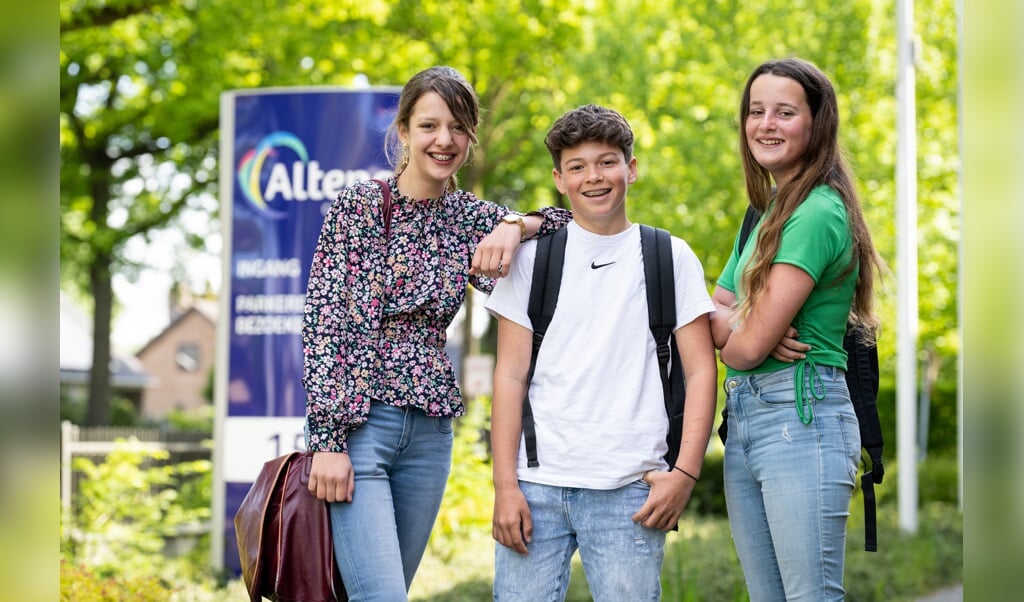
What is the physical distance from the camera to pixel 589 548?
322cm

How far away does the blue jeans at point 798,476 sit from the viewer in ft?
10.3

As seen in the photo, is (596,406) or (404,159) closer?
(596,406)

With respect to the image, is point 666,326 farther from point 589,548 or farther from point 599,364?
point 589,548

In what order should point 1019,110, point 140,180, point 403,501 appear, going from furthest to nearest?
1. point 140,180
2. point 403,501
3. point 1019,110

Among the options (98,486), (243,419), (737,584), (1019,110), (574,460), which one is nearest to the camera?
(1019,110)

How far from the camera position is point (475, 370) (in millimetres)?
14211

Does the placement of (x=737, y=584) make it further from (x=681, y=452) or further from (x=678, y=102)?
(x=678, y=102)

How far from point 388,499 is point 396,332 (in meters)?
0.49

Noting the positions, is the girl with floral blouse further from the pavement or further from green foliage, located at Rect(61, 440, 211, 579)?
the pavement

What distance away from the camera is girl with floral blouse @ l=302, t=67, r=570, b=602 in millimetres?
3227

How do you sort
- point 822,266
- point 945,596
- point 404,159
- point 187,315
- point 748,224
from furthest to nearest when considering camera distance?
point 187,315
point 945,596
point 748,224
point 404,159
point 822,266

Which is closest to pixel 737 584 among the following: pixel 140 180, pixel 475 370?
pixel 475 370

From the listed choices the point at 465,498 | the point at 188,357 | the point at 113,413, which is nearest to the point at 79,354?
the point at 113,413

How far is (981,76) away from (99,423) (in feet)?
76.2
